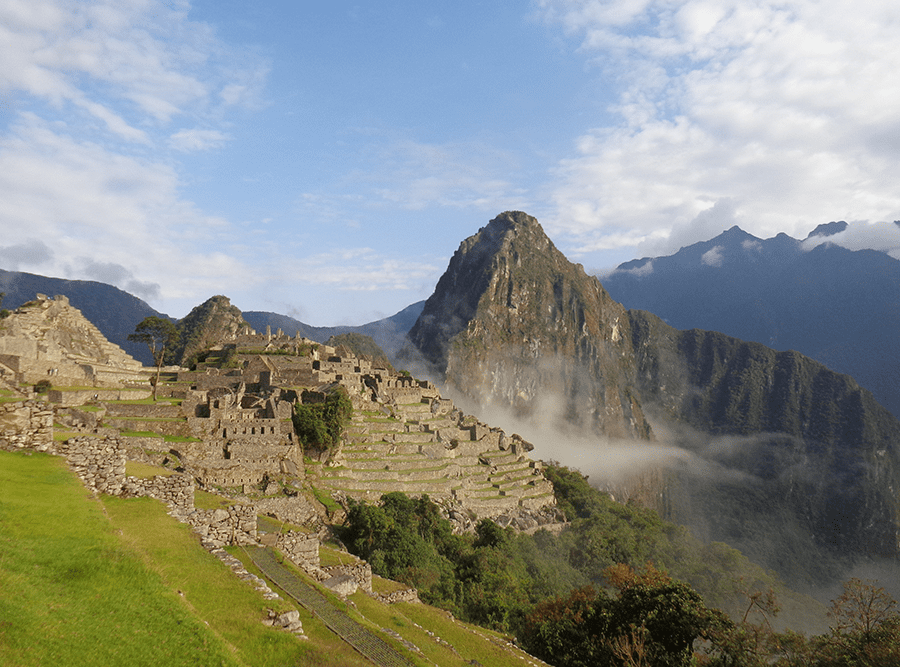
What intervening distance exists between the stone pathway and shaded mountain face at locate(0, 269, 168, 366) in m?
100

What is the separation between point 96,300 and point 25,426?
408 feet

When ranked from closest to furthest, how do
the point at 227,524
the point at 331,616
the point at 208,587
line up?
the point at 208,587, the point at 331,616, the point at 227,524

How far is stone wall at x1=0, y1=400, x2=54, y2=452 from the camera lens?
32.8 ft

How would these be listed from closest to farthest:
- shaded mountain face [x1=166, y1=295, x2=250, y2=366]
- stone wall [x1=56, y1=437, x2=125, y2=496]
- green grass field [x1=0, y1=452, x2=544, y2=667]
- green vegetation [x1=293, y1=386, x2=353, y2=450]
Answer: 1. green grass field [x1=0, y1=452, x2=544, y2=667]
2. stone wall [x1=56, y1=437, x2=125, y2=496]
3. green vegetation [x1=293, y1=386, x2=353, y2=450]
4. shaded mountain face [x1=166, y1=295, x2=250, y2=366]

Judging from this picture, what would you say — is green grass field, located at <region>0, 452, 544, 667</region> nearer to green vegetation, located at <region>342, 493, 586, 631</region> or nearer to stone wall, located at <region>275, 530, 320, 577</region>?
stone wall, located at <region>275, 530, 320, 577</region>

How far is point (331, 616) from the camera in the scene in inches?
418

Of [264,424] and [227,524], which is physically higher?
[264,424]

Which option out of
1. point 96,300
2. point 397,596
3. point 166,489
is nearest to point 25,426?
point 166,489

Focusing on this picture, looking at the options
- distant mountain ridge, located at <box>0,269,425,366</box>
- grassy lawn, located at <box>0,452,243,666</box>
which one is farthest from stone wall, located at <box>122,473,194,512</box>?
distant mountain ridge, located at <box>0,269,425,366</box>

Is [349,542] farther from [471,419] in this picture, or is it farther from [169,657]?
[471,419]

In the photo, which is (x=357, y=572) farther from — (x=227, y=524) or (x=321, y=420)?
(x=321, y=420)

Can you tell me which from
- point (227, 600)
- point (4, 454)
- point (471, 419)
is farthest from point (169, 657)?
point (471, 419)

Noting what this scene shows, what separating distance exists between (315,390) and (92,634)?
36.9 metres

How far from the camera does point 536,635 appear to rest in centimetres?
2133
